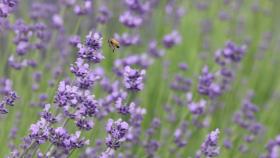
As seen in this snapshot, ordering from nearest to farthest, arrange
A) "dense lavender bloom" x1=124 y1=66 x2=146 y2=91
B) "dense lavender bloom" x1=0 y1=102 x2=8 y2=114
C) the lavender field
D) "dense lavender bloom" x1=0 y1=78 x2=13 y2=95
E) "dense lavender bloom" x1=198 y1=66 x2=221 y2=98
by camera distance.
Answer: "dense lavender bloom" x1=0 y1=102 x2=8 y2=114 < the lavender field < "dense lavender bloom" x1=124 y1=66 x2=146 y2=91 < "dense lavender bloom" x1=0 y1=78 x2=13 y2=95 < "dense lavender bloom" x1=198 y1=66 x2=221 y2=98

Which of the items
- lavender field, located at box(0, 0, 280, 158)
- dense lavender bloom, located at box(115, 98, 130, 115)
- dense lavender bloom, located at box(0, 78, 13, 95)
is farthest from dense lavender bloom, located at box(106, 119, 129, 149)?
dense lavender bloom, located at box(0, 78, 13, 95)

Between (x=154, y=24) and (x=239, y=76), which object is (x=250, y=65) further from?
(x=154, y=24)

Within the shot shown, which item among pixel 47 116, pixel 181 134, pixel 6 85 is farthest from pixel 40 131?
pixel 181 134

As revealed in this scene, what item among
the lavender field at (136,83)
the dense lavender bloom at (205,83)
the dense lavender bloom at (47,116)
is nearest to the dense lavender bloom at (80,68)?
the lavender field at (136,83)

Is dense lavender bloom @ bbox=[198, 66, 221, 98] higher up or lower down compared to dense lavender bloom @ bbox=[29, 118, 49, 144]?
higher up

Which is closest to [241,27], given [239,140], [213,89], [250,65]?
[250,65]

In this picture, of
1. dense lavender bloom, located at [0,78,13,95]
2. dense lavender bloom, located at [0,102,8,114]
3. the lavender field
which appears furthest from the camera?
dense lavender bloom, located at [0,78,13,95]

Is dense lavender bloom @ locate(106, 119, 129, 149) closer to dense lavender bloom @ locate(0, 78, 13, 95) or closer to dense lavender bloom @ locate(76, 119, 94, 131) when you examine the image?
dense lavender bloom @ locate(76, 119, 94, 131)

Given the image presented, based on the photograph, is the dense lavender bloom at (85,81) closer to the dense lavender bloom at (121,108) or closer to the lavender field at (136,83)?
the lavender field at (136,83)

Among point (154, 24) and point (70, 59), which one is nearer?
point (70, 59)
